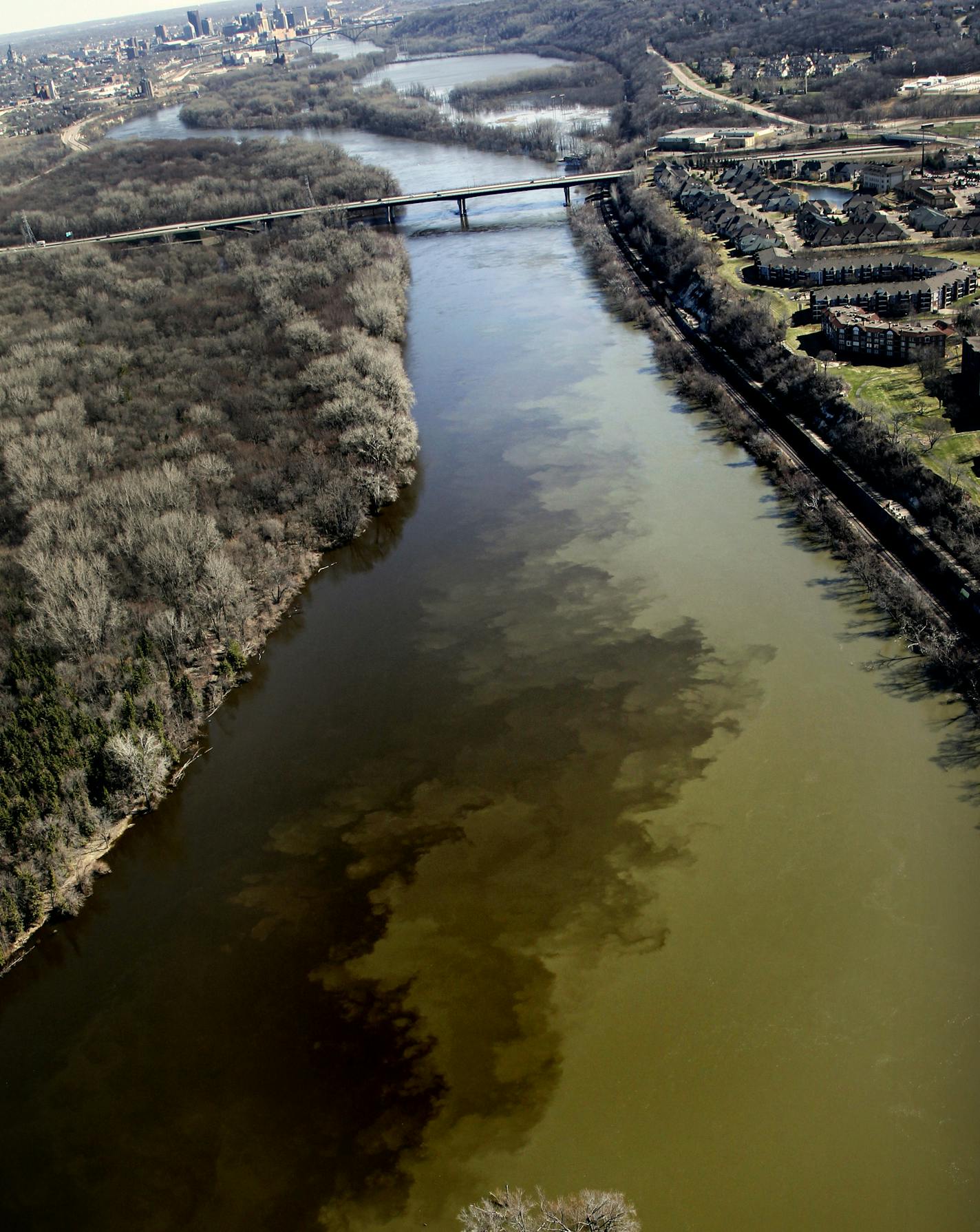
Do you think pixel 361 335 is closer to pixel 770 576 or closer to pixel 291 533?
pixel 291 533

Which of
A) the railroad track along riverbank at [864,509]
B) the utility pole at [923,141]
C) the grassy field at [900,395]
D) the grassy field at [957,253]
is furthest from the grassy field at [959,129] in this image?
the railroad track along riverbank at [864,509]

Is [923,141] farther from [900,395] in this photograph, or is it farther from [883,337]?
[900,395]

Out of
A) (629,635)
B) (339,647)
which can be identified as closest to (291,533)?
(339,647)

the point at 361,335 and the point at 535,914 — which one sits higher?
the point at 361,335

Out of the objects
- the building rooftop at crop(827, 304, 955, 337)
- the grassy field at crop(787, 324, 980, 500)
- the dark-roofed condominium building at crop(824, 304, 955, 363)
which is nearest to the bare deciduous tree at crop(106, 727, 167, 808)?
the grassy field at crop(787, 324, 980, 500)

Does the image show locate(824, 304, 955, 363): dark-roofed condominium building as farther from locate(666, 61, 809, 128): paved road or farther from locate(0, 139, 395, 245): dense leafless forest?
locate(666, 61, 809, 128): paved road

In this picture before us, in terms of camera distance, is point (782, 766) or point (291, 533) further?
point (291, 533)

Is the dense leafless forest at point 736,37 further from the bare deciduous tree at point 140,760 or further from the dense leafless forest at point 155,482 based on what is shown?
the bare deciduous tree at point 140,760

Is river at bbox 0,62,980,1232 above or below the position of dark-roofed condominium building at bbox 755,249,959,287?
below
